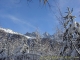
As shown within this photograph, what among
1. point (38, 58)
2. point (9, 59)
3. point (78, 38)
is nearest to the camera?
point (78, 38)

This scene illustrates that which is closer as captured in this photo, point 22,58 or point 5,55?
point 22,58

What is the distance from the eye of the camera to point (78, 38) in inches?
687

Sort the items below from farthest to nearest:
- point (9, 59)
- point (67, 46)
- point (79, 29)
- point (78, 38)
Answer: point (9, 59) < point (67, 46) < point (78, 38) < point (79, 29)

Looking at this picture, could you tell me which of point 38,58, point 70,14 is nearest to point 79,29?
point 70,14

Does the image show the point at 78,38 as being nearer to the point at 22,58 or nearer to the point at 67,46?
the point at 67,46

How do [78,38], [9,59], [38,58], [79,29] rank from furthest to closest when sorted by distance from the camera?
[9,59] < [38,58] < [78,38] < [79,29]

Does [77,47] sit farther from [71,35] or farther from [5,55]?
[5,55]

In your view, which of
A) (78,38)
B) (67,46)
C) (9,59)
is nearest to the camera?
(78,38)

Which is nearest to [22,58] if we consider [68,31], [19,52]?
[19,52]

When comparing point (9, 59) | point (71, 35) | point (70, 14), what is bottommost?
point (9, 59)

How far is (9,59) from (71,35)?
17.3 m

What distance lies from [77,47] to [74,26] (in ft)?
9.87

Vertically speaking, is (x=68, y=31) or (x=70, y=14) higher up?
(x=70, y=14)

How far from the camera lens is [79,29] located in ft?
53.3
